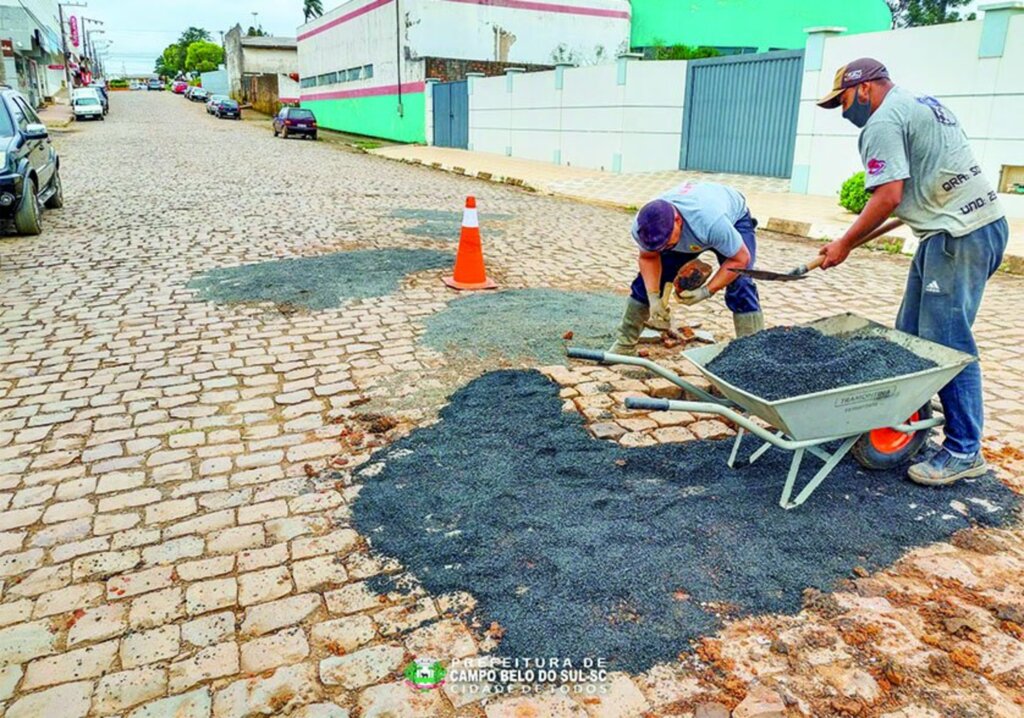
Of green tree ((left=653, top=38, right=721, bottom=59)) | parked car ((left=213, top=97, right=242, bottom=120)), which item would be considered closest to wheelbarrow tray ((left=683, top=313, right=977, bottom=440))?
green tree ((left=653, top=38, right=721, bottom=59))

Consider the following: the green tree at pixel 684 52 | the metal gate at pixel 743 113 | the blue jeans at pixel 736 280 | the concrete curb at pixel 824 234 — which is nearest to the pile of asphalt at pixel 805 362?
the blue jeans at pixel 736 280

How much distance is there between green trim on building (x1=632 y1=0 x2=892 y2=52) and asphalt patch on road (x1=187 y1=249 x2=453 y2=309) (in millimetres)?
25874

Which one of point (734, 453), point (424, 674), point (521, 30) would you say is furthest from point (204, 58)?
point (424, 674)

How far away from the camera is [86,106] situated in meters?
37.4

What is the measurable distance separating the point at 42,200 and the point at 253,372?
730 cm

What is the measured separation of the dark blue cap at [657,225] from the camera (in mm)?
4133

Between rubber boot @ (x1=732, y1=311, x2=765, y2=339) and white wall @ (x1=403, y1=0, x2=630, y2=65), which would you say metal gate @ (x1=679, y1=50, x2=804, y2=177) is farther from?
white wall @ (x1=403, y1=0, x2=630, y2=65)

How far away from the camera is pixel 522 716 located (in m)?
2.29

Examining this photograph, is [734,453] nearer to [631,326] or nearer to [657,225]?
[657,225]

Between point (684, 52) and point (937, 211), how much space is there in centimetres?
2649

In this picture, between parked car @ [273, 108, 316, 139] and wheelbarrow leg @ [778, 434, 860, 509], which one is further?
parked car @ [273, 108, 316, 139]

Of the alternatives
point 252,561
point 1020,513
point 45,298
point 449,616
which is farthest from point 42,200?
point 1020,513

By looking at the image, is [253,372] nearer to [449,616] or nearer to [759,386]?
[449,616]

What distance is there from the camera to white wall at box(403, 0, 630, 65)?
28.7 m
